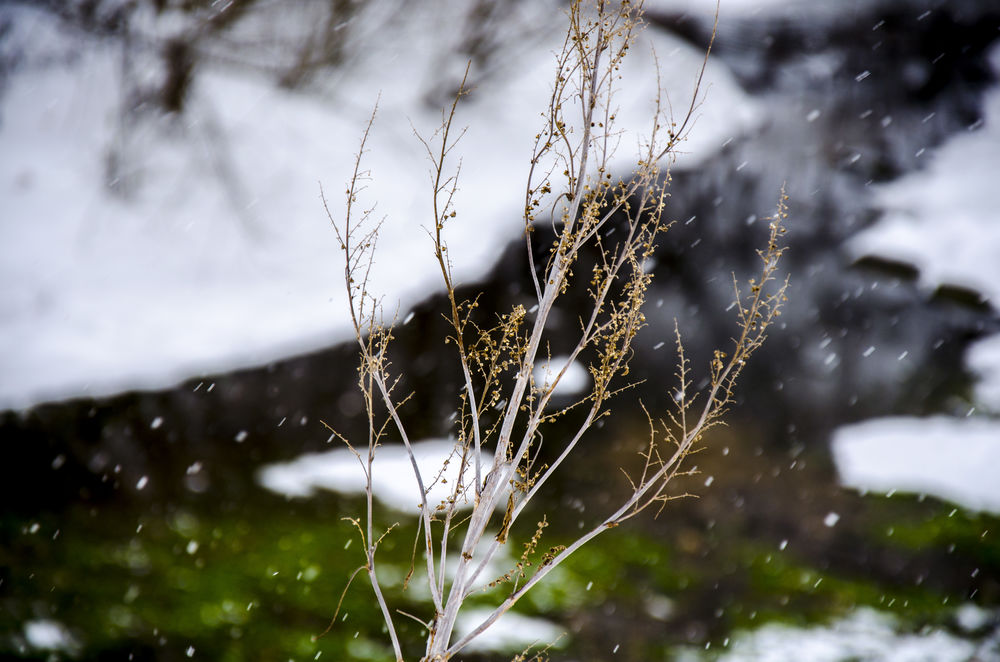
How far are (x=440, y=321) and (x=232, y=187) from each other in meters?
2.67

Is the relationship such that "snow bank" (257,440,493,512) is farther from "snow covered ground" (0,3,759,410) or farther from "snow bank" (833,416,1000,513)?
"snow bank" (833,416,1000,513)

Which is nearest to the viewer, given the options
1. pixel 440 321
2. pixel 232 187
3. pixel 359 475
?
pixel 359 475

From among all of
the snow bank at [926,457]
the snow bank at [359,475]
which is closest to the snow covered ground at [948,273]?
the snow bank at [926,457]

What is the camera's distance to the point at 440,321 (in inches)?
218

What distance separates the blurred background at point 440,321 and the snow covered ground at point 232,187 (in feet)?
0.09

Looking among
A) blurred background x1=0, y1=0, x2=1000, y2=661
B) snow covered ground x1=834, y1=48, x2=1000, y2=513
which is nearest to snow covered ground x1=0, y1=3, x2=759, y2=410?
blurred background x1=0, y1=0, x2=1000, y2=661

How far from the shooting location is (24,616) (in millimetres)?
3797

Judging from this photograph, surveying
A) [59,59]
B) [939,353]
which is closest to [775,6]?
[939,353]

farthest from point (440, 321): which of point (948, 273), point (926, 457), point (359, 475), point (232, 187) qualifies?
point (948, 273)

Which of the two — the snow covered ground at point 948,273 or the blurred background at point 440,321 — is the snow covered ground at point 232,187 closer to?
the blurred background at point 440,321

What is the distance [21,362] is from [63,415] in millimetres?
789

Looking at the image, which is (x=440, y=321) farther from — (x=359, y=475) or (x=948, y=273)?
(x=948, y=273)

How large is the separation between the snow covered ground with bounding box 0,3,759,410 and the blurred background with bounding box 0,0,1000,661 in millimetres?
29

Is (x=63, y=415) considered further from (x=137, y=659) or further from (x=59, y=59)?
(x=59, y=59)
